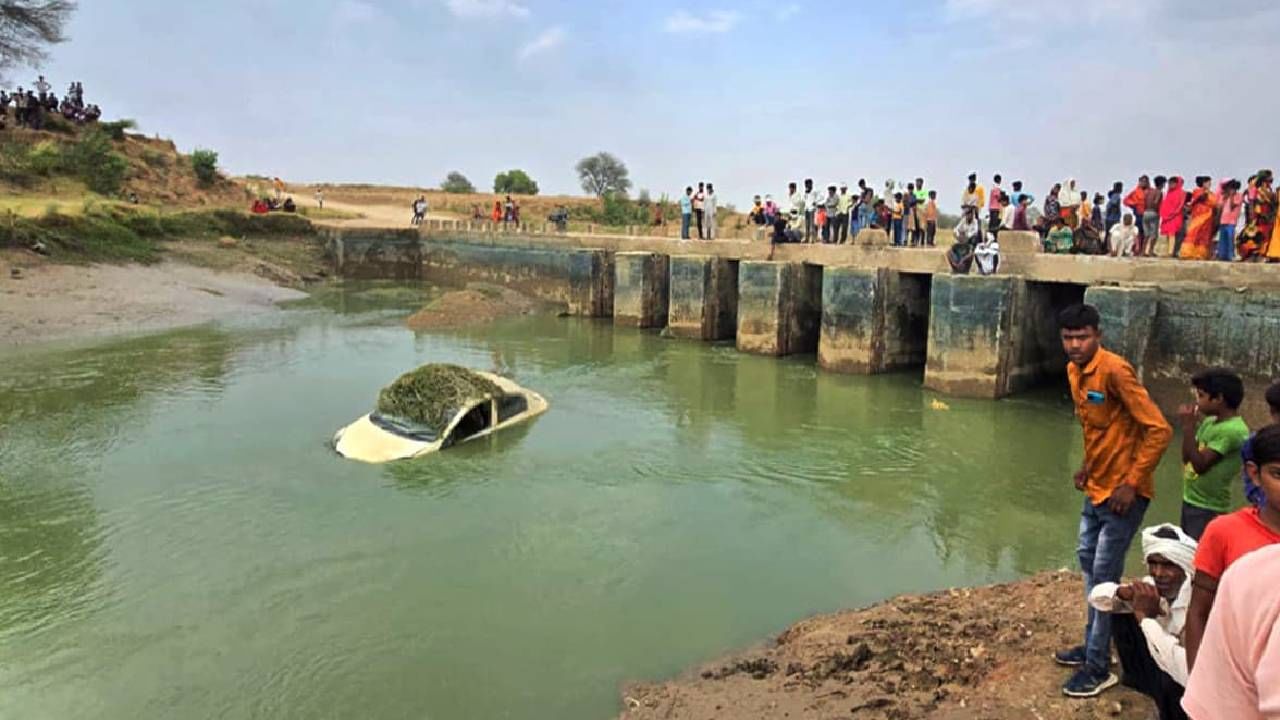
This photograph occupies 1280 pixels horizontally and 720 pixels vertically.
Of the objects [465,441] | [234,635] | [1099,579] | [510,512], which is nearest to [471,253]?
[465,441]

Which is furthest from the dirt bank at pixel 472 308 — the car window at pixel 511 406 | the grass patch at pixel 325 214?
the grass patch at pixel 325 214

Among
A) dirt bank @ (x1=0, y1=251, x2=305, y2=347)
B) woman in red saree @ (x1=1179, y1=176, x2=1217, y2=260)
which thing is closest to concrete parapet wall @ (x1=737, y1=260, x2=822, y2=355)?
woman in red saree @ (x1=1179, y1=176, x2=1217, y2=260)

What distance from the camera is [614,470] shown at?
11117 mm

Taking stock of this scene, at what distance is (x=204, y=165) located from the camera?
129 ft

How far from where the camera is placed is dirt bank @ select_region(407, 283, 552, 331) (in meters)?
23.3

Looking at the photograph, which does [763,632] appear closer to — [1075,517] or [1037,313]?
[1075,517]

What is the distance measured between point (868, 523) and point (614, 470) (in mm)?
3176

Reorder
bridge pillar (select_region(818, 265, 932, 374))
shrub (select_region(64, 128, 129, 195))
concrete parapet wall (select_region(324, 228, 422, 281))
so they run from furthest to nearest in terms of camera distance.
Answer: shrub (select_region(64, 128, 129, 195)), concrete parapet wall (select_region(324, 228, 422, 281)), bridge pillar (select_region(818, 265, 932, 374))

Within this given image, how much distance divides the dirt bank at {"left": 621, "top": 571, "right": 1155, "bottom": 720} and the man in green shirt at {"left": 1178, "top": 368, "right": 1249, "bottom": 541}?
108 cm

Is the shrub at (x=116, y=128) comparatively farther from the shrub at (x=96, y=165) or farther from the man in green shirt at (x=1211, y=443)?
the man in green shirt at (x=1211, y=443)

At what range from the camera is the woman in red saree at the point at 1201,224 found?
1370 cm

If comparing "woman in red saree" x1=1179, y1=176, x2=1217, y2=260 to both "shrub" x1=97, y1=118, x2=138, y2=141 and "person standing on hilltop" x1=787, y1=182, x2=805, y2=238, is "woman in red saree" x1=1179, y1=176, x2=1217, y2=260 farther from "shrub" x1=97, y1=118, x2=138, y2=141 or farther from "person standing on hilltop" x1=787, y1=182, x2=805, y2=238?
"shrub" x1=97, y1=118, x2=138, y2=141

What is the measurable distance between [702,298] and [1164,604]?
1718 cm

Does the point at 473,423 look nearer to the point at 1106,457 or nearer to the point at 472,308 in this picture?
the point at 1106,457
